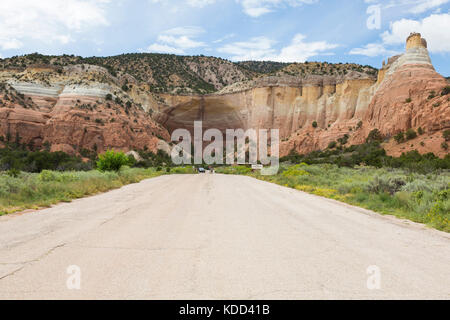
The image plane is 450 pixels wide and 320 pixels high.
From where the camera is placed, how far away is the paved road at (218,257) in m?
3.57

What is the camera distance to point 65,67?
72.8m

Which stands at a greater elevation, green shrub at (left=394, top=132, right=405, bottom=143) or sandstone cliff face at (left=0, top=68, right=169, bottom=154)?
sandstone cliff face at (left=0, top=68, right=169, bottom=154)

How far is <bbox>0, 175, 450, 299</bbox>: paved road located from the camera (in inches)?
140

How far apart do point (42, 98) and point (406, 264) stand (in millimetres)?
75957

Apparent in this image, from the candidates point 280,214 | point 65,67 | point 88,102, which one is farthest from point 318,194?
point 65,67

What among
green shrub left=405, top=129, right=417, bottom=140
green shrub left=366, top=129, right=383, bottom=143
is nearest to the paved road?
green shrub left=405, top=129, right=417, bottom=140

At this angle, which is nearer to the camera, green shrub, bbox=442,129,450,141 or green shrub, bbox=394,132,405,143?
green shrub, bbox=442,129,450,141

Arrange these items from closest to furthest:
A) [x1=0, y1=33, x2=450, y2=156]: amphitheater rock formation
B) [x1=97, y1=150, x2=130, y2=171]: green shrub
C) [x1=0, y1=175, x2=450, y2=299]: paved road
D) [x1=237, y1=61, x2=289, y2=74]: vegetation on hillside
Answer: [x1=0, y1=175, x2=450, y2=299]: paved road, [x1=97, y1=150, x2=130, y2=171]: green shrub, [x1=0, y1=33, x2=450, y2=156]: amphitheater rock formation, [x1=237, y1=61, x2=289, y2=74]: vegetation on hillside

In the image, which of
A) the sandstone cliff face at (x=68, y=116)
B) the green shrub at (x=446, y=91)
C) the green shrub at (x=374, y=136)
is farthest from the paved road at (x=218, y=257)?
the sandstone cliff face at (x=68, y=116)

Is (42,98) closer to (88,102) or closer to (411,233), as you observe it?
(88,102)

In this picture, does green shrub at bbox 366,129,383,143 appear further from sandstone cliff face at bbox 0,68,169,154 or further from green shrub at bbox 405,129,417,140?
sandstone cliff face at bbox 0,68,169,154

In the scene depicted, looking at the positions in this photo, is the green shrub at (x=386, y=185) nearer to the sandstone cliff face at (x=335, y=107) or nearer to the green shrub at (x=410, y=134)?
the sandstone cliff face at (x=335, y=107)

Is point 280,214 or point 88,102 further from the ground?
point 88,102
